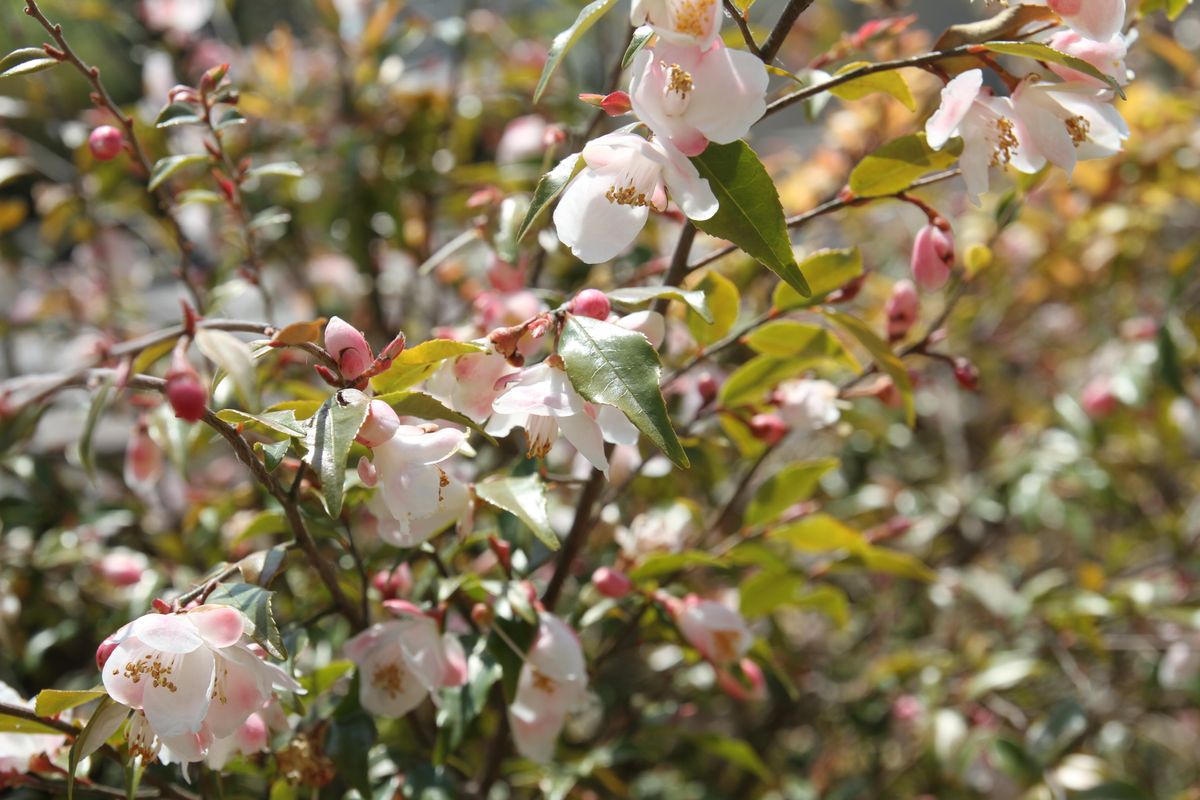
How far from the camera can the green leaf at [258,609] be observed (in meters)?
0.55

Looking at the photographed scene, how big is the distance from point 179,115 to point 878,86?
0.52 m

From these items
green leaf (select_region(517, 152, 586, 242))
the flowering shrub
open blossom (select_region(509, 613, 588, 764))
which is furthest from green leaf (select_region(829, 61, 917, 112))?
open blossom (select_region(509, 613, 588, 764))

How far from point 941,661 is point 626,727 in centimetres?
45

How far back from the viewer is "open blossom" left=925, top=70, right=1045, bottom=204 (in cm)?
62

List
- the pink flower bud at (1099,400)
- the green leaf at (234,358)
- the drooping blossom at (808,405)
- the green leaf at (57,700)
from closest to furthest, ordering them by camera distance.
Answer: the green leaf at (234,358)
the green leaf at (57,700)
the drooping blossom at (808,405)
the pink flower bud at (1099,400)

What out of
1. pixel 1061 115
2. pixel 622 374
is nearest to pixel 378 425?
pixel 622 374

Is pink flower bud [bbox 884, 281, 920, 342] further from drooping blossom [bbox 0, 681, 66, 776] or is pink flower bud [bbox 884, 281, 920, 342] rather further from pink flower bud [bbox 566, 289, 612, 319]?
drooping blossom [bbox 0, 681, 66, 776]

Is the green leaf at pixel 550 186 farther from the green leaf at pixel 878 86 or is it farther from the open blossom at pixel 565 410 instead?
the green leaf at pixel 878 86

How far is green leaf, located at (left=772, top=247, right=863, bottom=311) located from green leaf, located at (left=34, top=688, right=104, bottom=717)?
Result: 546mm

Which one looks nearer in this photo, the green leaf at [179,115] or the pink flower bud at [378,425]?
the pink flower bud at [378,425]

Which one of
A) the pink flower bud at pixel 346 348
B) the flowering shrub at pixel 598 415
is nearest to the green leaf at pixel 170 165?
the flowering shrub at pixel 598 415

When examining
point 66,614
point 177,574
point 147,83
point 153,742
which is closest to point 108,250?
point 147,83

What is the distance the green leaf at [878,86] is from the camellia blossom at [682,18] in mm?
150

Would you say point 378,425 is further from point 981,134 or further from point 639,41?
point 981,134
